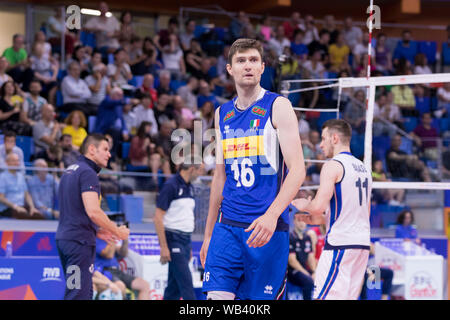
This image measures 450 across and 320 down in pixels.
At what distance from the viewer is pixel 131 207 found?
32.2 ft

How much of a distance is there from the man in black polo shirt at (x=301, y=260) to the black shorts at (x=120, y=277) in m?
2.16

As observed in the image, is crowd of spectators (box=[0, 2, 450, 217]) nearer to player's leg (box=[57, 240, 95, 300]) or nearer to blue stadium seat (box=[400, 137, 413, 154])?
blue stadium seat (box=[400, 137, 413, 154])

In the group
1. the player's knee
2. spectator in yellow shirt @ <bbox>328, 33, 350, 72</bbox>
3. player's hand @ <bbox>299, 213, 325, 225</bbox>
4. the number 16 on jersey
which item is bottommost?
the player's knee

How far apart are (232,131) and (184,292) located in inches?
151

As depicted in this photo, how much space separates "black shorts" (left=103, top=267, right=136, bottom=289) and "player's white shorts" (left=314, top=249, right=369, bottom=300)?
11.1ft

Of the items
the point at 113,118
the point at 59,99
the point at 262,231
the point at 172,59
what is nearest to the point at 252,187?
the point at 262,231

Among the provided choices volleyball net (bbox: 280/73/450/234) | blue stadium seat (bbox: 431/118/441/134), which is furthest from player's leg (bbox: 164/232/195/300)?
blue stadium seat (bbox: 431/118/441/134)

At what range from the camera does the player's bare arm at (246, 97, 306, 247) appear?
3877mm

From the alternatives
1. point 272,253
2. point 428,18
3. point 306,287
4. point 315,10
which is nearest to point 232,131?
point 272,253

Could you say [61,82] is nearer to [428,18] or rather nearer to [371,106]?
[371,106]

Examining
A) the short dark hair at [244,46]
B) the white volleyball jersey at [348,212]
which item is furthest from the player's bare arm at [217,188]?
the white volleyball jersey at [348,212]

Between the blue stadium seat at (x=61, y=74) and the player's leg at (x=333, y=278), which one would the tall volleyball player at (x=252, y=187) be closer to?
the player's leg at (x=333, y=278)

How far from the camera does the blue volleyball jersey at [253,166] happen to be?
4273 millimetres
